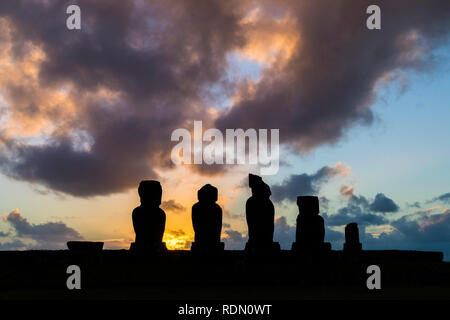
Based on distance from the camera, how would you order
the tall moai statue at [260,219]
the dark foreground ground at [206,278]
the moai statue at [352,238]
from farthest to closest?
the moai statue at [352,238] → the tall moai statue at [260,219] → the dark foreground ground at [206,278]

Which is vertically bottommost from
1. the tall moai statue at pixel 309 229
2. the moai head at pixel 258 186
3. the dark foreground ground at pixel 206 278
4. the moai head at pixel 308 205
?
the dark foreground ground at pixel 206 278

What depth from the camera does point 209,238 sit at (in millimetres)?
14508

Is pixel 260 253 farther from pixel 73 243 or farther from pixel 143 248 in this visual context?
pixel 73 243

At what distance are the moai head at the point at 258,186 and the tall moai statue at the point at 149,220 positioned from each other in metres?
3.05

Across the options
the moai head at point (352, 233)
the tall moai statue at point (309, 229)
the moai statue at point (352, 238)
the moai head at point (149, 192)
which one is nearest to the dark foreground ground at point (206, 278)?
the tall moai statue at point (309, 229)

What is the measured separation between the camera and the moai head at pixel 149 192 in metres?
14.6

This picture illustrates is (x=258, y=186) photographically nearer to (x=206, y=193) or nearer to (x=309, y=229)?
(x=206, y=193)

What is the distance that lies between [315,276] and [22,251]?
9348 mm

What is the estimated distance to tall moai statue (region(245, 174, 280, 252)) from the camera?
1480 cm

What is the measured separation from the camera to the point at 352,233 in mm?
20094

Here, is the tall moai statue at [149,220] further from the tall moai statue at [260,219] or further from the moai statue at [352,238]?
the moai statue at [352,238]

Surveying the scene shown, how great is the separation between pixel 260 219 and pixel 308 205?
2560 mm
